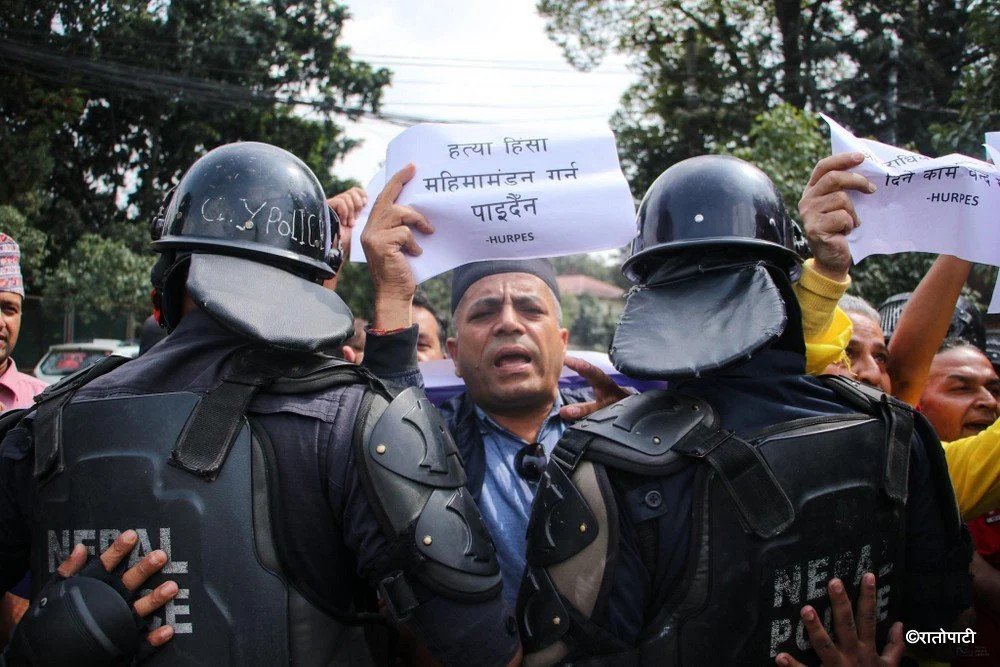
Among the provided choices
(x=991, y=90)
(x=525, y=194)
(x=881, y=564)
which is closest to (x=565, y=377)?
(x=525, y=194)

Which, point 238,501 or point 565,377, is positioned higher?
point 238,501

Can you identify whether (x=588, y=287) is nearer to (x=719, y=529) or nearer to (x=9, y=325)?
(x=9, y=325)

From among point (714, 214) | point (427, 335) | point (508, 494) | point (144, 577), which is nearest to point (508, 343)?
point (508, 494)

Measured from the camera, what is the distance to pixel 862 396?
1.85 meters

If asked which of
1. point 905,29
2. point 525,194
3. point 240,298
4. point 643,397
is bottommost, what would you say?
point 643,397

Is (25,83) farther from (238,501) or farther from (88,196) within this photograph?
(238,501)

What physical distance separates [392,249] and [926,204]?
4.76 feet

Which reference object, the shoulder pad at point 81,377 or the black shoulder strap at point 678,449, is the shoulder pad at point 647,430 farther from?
the shoulder pad at point 81,377

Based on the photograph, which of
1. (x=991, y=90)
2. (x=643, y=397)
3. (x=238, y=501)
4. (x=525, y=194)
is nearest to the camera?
(x=238, y=501)

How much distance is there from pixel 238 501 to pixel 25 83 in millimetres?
20182

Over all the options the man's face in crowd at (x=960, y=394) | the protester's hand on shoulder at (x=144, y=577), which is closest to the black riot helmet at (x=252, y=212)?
the protester's hand on shoulder at (x=144, y=577)

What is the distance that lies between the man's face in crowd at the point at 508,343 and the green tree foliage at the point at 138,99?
1664 cm

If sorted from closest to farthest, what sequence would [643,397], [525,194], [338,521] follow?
[338,521]
[643,397]
[525,194]

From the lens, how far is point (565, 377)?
15.5ft
